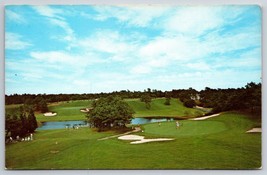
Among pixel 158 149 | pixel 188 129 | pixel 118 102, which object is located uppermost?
pixel 118 102

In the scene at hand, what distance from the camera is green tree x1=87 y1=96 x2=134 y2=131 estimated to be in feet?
11.5

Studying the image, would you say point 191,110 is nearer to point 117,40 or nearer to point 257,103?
point 257,103

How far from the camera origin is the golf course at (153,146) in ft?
11.3

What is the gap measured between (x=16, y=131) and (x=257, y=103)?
6.02 ft

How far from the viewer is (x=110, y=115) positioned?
3523 millimetres

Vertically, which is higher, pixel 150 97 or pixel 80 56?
pixel 80 56

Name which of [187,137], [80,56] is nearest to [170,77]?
[187,137]

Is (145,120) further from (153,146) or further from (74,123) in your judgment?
(74,123)

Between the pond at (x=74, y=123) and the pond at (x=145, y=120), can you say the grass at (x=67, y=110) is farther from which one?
the pond at (x=145, y=120)

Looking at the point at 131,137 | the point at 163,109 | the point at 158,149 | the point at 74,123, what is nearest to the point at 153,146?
the point at 158,149

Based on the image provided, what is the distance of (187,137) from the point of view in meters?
3.48

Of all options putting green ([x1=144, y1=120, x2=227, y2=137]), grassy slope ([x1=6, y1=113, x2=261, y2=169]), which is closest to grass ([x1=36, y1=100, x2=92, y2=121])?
grassy slope ([x1=6, y1=113, x2=261, y2=169])

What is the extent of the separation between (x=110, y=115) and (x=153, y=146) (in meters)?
0.41

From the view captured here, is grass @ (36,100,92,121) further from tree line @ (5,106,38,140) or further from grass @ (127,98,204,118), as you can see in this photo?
grass @ (127,98,204,118)
